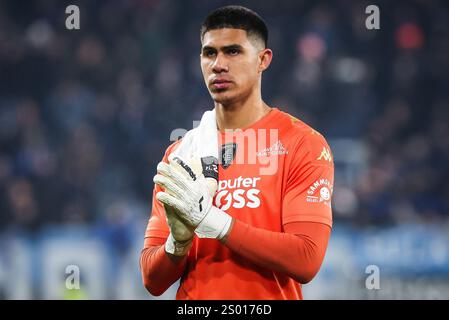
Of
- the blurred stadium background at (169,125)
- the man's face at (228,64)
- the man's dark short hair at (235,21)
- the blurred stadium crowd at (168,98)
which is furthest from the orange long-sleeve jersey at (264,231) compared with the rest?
the blurred stadium crowd at (168,98)

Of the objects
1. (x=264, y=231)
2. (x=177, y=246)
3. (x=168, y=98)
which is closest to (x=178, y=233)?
(x=177, y=246)

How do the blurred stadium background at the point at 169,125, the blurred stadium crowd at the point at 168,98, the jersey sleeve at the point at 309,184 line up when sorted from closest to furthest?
the jersey sleeve at the point at 309,184, the blurred stadium background at the point at 169,125, the blurred stadium crowd at the point at 168,98

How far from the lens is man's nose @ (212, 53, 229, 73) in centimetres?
326

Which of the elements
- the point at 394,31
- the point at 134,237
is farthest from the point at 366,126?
the point at 134,237

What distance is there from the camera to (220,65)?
3.26 meters

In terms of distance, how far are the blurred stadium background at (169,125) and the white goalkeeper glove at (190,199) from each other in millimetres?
4354

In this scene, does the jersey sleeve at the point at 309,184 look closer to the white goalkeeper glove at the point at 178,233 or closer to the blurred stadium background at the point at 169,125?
the white goalkeeper glove at the point at 178,233

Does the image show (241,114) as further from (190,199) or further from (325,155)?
(190,199)

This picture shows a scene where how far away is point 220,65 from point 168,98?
6.29 metres

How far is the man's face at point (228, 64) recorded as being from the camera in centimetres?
328

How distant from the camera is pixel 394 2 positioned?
10031 mm

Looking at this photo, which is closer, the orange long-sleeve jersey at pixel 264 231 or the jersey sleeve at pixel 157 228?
the orange long-sleeve jersey at pixel 264 231

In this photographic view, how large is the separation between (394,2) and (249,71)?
719 centimetres

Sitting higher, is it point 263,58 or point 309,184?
point 263,58
